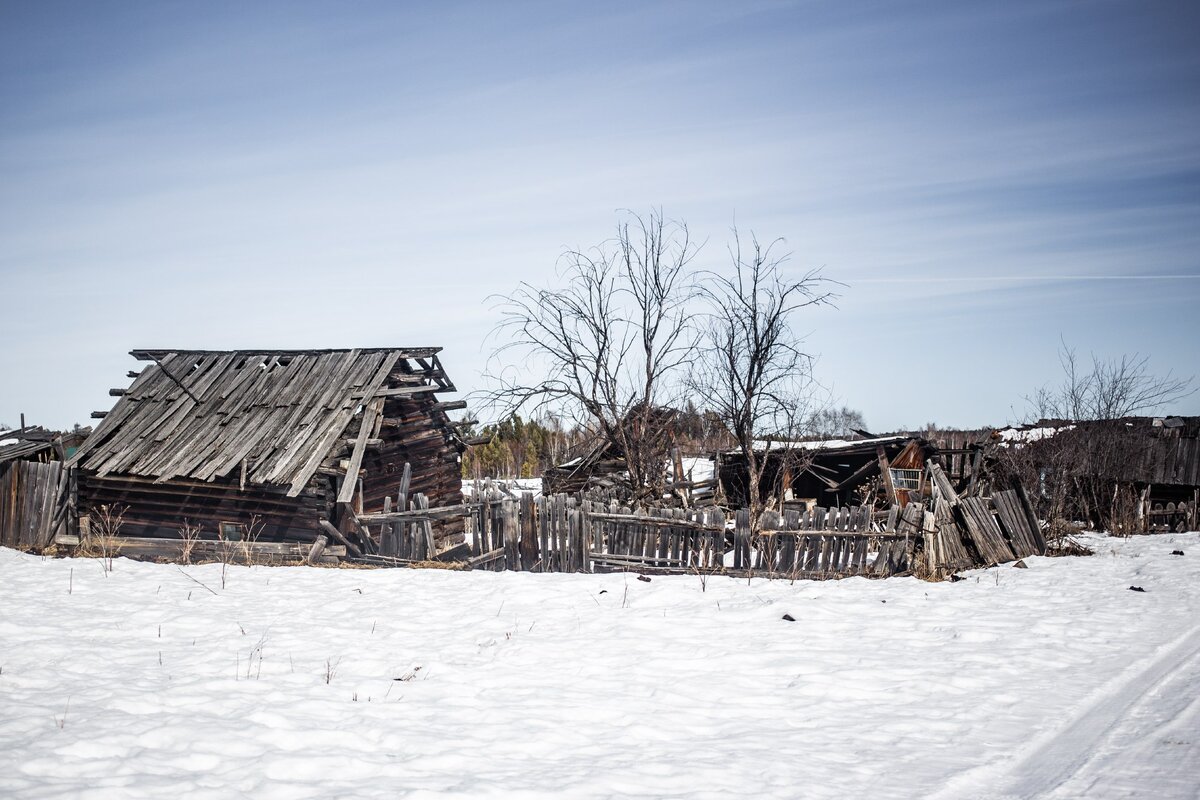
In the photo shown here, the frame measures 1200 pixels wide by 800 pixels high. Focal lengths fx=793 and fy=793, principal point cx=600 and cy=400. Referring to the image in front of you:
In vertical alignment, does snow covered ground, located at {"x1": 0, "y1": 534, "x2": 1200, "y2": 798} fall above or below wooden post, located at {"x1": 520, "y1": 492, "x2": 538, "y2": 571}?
below

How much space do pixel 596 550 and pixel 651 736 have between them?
7.21 m

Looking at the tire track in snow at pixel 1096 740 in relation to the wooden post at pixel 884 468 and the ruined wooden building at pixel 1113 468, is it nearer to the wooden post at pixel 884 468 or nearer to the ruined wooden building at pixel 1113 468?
the ruined wooden building at pixel 1113 468

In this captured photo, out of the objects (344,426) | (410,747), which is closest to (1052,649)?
(410,747)

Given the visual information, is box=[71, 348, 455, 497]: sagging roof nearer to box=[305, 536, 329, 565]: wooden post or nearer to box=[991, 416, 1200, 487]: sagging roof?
box=[305, 536, 329, 565]: wooden post

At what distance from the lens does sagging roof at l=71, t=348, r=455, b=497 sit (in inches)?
607

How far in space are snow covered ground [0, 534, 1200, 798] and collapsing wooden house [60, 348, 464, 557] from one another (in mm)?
4474

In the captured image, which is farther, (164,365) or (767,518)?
(164,365)

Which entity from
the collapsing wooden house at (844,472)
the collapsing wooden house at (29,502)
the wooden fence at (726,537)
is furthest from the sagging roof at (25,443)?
the collapsing wooden house at (844,472)

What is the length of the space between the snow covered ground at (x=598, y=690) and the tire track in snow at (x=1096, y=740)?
2cm

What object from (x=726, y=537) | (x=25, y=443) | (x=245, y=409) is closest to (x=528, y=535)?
(x=726, y=537)

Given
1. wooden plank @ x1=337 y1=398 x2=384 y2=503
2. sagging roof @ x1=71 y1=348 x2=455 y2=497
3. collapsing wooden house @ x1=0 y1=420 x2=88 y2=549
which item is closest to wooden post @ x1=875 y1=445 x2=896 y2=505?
sagging roof @ x1=71 y1=348 x2=455 y2=497

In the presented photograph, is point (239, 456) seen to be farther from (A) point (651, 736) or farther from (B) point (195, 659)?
(A) point (651, 736)

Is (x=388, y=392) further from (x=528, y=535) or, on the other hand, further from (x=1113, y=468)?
(x=1113, y=468)

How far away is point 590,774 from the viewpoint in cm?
486
